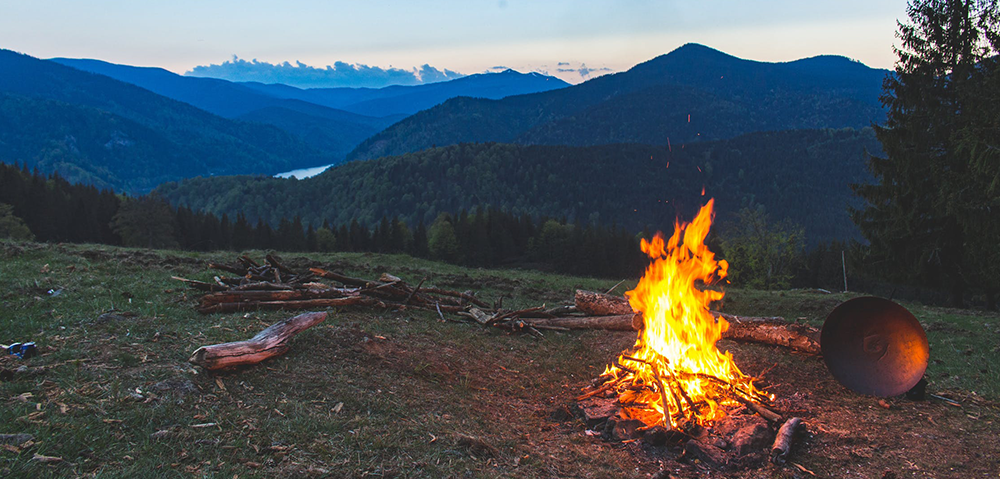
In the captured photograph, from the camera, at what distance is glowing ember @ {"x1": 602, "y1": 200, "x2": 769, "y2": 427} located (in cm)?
729

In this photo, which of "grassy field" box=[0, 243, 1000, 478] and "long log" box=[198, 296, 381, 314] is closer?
A: "grassy field" box=[0, 243, 1000, 478]

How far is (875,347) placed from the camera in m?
7.95

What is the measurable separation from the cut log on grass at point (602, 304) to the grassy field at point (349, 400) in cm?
78

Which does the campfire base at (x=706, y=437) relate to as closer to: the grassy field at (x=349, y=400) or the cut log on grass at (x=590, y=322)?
the grassy field at (x=349, y=400)

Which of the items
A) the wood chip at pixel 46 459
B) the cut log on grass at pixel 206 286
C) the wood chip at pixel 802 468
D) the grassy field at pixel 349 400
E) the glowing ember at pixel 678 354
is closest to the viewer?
the wood chip at pixel 46 459

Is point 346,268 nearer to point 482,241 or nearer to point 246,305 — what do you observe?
point 246,305

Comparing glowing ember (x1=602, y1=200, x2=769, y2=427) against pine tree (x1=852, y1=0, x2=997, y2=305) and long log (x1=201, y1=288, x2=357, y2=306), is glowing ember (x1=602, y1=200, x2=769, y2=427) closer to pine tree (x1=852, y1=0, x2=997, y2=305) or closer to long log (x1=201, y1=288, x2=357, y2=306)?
long log (x1=201, y1=288, x2=357, y2=306)

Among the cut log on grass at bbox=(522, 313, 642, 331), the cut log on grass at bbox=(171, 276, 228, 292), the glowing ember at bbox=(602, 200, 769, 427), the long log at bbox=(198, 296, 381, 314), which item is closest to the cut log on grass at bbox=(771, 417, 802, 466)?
the glowing ember at bbox=(602, 200, 769, 427)

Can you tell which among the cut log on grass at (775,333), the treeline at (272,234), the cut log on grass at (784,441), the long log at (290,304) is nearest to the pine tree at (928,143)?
the cut log on grass at (775,333)

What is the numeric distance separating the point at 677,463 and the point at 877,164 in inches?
869

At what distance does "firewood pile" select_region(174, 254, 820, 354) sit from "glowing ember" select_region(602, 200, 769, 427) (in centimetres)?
94

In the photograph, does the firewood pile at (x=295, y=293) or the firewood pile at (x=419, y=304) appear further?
the firewood pile at (x=295, y=293)

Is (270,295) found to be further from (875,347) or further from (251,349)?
(875,347)

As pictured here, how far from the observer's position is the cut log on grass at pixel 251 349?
641cm
